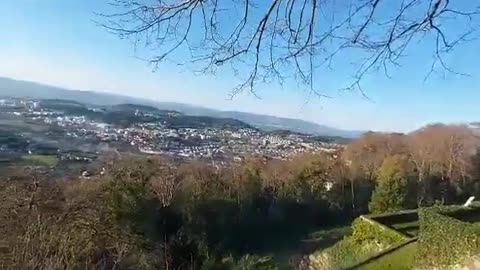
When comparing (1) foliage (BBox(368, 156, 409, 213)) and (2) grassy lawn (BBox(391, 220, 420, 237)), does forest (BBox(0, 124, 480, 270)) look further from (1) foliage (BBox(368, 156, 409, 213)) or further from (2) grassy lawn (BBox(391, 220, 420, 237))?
(2) grassy lawn (BBox(391, 220, 420, 237))

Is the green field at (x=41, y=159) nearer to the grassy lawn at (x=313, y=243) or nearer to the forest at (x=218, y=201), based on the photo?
the forest at (x=218, y=201)

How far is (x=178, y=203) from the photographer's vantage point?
2550 cm

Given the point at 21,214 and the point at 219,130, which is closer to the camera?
the point at 21,214

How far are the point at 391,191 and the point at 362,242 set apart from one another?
13292 mm

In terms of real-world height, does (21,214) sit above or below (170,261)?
above

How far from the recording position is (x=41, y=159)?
21.8 m

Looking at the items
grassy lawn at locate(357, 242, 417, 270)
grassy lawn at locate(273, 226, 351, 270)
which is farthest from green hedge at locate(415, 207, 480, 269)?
grassy lawn at locate(273, 226, 351, 270)

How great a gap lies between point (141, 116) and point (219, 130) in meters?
6.02

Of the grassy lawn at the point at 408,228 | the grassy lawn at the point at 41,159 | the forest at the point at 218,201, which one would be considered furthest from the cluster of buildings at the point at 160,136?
the grassy lawn at the point at 408,228

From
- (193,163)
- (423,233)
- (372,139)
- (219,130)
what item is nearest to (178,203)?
(193,163)

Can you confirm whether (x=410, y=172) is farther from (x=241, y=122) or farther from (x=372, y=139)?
(x=241, y=122)

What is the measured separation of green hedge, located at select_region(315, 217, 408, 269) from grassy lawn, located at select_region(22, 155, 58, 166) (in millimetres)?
11109

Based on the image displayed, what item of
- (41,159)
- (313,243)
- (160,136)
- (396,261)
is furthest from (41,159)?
(396,261)

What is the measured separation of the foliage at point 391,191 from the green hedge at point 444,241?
735 inches
